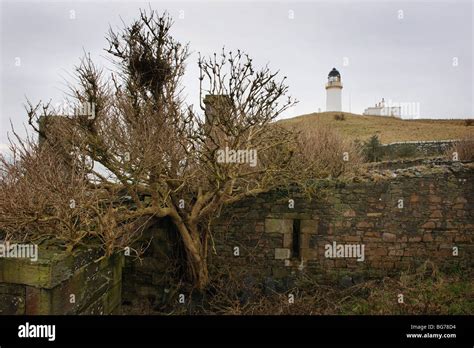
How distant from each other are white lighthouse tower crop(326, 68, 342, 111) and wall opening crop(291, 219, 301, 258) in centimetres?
3671

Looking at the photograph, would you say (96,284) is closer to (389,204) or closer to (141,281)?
(141,281)

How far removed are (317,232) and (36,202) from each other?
5.86m

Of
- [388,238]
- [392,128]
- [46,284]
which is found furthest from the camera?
[392,128]

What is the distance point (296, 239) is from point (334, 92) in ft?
125

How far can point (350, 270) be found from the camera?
8.05 m

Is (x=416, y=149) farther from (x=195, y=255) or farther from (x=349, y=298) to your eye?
(x=195, y=255)

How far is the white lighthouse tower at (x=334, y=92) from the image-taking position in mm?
42500

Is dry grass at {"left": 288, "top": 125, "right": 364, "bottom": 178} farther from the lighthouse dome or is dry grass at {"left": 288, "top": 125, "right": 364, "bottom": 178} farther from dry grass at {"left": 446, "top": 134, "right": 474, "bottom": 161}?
the lighthouse dome

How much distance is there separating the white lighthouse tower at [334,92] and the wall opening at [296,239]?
36.7m

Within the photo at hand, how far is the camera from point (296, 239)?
27.1ft

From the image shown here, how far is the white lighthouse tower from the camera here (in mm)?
42500

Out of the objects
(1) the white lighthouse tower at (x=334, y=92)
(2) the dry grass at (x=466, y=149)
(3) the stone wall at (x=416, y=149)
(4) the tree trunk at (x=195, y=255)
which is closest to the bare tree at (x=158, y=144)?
(4) the tree trunk at (x=195, y=255)

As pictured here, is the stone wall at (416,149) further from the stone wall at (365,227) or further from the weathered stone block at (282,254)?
the weathered stone block at (282,254)

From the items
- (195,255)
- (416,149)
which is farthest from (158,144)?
(416,149)
